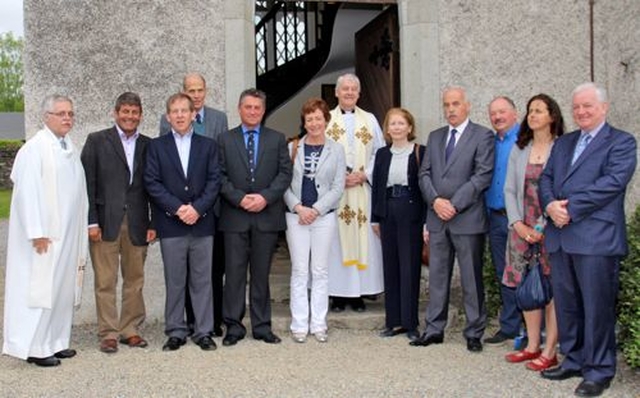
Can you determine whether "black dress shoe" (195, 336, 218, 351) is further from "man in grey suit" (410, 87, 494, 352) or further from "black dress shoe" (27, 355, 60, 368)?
"man in grey suit" (410, 87, 494, 352)

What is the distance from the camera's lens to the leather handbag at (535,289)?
4.59 meters

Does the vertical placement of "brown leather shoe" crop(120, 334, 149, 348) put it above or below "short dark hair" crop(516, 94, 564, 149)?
below

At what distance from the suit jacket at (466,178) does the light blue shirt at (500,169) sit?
0.10 m

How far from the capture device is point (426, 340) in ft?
17.6

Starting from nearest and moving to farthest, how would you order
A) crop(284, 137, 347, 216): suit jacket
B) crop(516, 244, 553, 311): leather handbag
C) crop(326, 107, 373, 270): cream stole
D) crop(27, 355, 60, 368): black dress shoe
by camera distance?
crop(516, 244, 553, 311): leather handbag < crop(27, 355, 60, 368): black dress shoe < crop(284, 137, 347, 216): suit jacket < crop(326, 107, 373, 270): cream stole

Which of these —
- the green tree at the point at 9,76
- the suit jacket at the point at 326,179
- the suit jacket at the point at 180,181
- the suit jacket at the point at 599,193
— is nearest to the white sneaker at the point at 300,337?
the suit jacket at the point at 326,179

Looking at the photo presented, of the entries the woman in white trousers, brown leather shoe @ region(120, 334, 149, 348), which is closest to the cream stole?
the woman in white trousers

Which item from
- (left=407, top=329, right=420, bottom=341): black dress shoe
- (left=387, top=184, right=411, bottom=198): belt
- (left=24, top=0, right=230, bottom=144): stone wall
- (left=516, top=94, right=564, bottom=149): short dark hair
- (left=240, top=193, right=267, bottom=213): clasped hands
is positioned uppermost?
(left=24, top=0, right=230, bottom=144): stone wall

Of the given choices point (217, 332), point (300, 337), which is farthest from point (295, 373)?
point (217, 332)

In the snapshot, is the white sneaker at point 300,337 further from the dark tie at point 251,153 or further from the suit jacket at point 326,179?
the dark tie at point 251,153

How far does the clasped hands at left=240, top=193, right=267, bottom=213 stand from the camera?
5223mm

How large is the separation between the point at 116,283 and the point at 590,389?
3.45 meters

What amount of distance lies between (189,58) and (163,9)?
49 centimetres

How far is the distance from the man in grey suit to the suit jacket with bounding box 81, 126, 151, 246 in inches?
84.9
